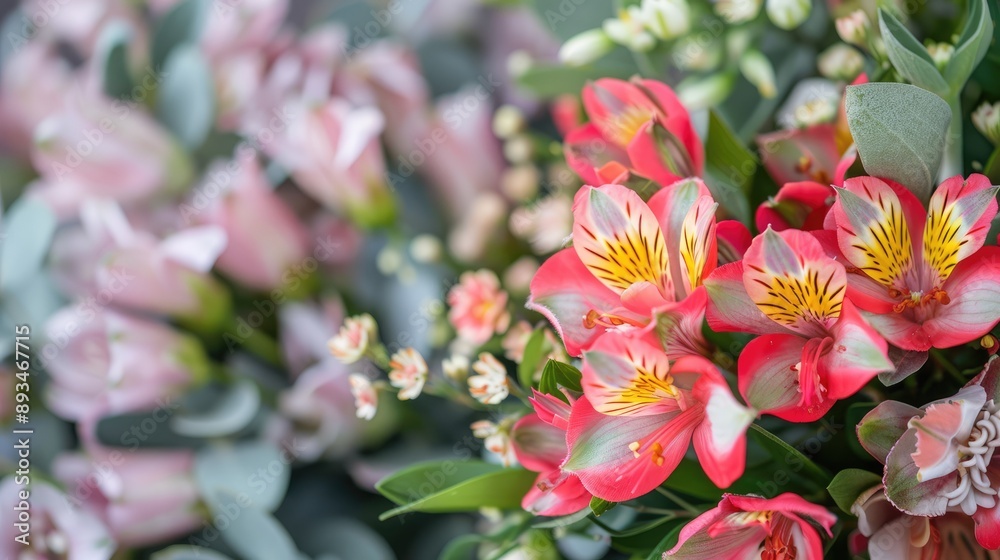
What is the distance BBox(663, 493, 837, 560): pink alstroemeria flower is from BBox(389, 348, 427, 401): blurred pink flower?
0.51 feet

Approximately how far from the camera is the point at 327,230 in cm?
63

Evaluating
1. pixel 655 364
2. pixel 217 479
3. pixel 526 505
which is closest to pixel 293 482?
pixel 217 479

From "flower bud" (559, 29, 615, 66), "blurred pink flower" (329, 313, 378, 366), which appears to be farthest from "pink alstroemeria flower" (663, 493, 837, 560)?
"flower bud" (559, 29, 615, 66)

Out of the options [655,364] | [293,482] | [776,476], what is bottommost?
[293,482]

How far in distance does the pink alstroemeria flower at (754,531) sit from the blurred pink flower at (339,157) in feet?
1.18

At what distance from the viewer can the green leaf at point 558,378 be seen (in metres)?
0.34

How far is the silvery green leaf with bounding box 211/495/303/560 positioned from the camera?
52 centimetres

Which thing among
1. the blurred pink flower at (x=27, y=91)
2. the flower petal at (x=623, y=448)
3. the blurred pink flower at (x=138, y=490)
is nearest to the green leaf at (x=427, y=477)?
the flower petal at (x=623, y=448)

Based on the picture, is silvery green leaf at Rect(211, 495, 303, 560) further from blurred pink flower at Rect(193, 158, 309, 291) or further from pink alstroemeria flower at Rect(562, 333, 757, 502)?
pink alstroemeria flower at Rect(562, 333, 757, 502)

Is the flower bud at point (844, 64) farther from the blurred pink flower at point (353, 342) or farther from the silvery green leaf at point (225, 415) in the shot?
the silvery green leaf at point (225, 415)

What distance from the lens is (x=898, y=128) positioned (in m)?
0.31

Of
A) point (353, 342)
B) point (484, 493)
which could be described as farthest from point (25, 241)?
point (484, 493)

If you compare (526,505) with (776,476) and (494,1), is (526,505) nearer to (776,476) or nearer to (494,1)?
(776,476)

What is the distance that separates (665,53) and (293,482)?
41 centimetres
